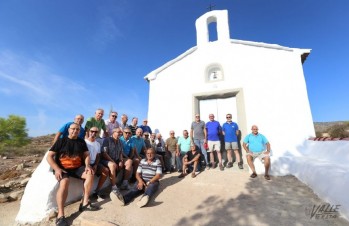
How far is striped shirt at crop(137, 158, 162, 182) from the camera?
4.74m

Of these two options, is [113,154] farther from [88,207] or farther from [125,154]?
[88,207]

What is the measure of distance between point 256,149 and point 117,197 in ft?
13.0

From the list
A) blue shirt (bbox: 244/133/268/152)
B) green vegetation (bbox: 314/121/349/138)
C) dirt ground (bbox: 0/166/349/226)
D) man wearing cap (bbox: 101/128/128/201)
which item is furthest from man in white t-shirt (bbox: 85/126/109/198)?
green vegetation (bbox: 314/121/349/138)

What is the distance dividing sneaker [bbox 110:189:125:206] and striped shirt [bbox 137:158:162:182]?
2.71ft

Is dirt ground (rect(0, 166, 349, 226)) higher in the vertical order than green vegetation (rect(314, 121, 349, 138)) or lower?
lower

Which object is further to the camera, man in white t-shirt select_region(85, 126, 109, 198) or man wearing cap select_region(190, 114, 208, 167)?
man wearing cap select_region(190, 114, 208, 167)

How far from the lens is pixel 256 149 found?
570cm

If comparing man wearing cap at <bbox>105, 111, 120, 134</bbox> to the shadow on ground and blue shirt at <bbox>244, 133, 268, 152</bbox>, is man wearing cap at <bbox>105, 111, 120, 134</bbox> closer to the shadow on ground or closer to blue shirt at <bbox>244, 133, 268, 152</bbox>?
the shadow on ground

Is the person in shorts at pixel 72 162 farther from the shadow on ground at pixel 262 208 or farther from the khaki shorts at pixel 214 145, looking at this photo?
the khaki shorts at pixel 214 145

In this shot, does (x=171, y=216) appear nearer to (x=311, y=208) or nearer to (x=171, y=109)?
(x=311, y=208)

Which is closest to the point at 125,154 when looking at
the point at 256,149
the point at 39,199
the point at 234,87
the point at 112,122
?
the point at 112,122

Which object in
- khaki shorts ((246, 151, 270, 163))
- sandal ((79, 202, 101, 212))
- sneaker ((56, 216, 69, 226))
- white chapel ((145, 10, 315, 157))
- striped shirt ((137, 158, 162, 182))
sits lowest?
sneaker ((56, 216, 69, 226))

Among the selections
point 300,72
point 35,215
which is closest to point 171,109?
point 300,72

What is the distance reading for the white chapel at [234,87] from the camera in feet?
21.8
